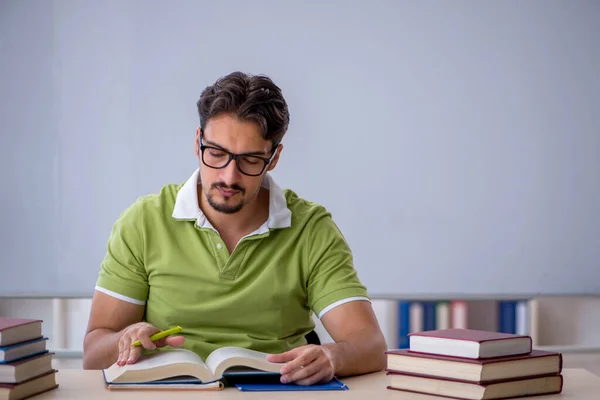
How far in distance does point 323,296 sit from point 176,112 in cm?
166

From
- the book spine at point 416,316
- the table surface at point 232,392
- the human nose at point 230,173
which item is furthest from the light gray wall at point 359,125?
the table surface at point 232,392

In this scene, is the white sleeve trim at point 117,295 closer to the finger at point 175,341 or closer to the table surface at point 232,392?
the table surface at point 232,392

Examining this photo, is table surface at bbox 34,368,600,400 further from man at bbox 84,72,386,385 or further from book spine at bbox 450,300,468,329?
book spine at bbox 450,300,468,329

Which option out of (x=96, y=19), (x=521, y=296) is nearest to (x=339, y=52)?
(x=96, y=19)

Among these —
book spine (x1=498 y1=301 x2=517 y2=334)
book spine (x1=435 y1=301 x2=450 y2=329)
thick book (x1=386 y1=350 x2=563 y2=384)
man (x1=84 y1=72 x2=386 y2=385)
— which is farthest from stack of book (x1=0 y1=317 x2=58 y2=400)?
book spine (x1=498 y1=301 x2=517 y2=334)

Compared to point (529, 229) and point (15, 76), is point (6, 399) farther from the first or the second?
point (529, 229)

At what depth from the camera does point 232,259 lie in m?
2.07

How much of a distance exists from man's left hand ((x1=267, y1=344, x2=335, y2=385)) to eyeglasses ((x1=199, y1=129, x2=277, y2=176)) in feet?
1.66

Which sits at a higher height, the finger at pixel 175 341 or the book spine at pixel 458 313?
the finger at pixel 175 341

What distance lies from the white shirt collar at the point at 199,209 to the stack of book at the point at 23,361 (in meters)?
0.58

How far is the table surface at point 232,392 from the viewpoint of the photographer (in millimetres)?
1511

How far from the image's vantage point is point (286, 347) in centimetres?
209

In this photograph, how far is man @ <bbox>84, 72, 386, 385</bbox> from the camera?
1.98 m

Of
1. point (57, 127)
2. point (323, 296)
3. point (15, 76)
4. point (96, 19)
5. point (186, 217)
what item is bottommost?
point (323, 296)
